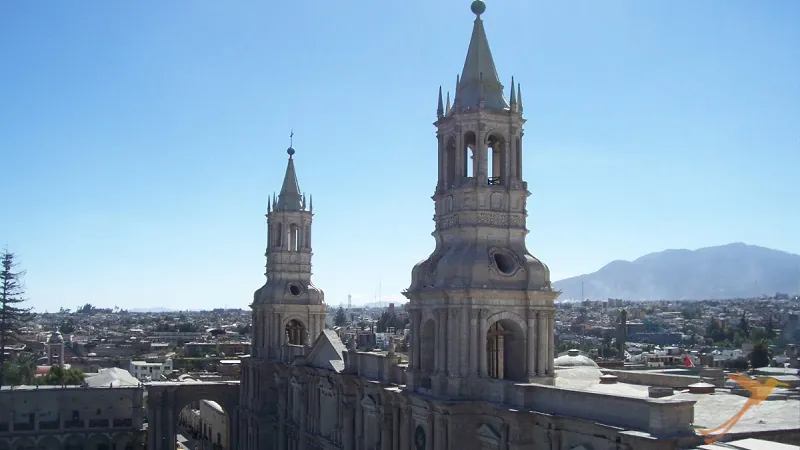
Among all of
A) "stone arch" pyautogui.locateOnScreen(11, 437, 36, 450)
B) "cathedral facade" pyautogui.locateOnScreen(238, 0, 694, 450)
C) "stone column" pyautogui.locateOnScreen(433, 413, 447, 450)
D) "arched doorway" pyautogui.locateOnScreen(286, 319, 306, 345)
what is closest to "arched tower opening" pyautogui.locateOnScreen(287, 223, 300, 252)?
"arched doorway" pyautogui.locateOnScreen(286, 319, 306, 345)

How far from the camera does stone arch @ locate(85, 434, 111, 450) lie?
55688mm

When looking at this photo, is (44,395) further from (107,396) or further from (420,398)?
(420,398)

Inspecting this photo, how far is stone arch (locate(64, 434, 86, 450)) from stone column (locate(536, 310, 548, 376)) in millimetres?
40438

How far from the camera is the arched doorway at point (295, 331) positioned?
48.0 metres

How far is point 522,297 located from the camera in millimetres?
25031

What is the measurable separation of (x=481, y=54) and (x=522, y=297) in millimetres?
7678

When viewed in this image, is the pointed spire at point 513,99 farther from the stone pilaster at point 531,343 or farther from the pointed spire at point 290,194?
the pointed spire at point 290,194

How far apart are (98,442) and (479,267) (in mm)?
40380

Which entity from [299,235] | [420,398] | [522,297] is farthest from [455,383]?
[299,235]

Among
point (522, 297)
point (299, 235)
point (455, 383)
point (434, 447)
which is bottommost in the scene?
point (434, 447)

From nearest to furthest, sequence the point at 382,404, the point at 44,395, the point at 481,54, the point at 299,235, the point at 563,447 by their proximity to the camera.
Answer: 1. the point at 563,447
2. the point at 481,54
3. the point at 382,404
4. the point at 299,235
5. the point at 44,395

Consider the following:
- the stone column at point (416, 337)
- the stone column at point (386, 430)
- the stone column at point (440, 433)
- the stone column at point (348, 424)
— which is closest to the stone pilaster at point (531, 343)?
the stone column at point (440, 433)

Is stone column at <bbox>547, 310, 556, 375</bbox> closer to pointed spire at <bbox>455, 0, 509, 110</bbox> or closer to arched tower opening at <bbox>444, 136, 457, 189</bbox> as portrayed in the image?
arched tower opening at <bbox>444, 136, 457, 189</bbox>

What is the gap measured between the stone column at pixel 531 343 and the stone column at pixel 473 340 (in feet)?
5.05
